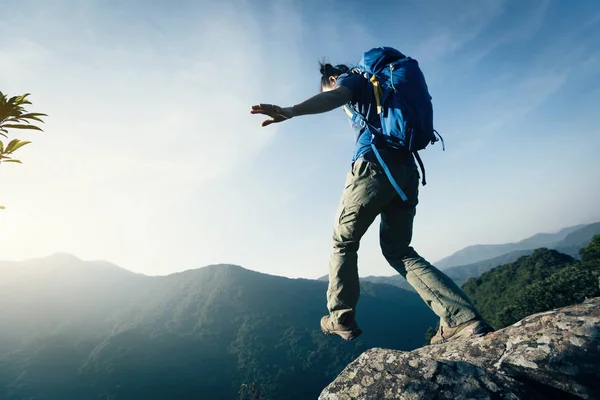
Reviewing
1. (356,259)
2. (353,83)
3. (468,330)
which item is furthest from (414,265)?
(353,83)

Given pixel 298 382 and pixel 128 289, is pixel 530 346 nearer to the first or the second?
pixel 298 382

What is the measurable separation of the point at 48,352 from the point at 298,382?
272 ft

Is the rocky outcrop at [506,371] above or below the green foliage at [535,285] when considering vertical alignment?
above

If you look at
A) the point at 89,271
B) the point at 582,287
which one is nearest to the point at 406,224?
the point at 582,287

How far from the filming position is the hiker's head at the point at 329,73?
11.0 ft

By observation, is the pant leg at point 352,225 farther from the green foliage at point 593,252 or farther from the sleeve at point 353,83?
the green foliage at point 593,252

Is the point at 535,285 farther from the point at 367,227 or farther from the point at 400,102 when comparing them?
the point at 400,102

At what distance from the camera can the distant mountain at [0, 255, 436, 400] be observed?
9575 centimetres

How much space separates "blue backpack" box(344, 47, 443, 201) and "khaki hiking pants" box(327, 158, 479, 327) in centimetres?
15

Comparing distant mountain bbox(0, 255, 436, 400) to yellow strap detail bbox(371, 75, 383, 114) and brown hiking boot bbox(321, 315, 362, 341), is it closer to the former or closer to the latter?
brown hiking boot bbox(321, 315, 362, 341)

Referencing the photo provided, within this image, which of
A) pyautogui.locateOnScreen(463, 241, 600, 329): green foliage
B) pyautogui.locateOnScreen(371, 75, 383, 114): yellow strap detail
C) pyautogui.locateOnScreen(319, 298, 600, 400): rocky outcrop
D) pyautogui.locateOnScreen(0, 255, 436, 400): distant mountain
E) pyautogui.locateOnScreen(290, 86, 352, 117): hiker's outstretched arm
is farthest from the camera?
pyautogui.locateOnScreen(0, 255, 436, 400): distant mountain

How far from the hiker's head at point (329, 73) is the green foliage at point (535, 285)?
117 feet

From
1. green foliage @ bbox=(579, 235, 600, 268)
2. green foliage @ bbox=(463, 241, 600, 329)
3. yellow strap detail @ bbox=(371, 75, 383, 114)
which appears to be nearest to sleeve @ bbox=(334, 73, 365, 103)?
yellow strap detail @ bbox=(371, 75, 383, 114)

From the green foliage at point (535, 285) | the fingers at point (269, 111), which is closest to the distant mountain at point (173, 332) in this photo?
the green foliage at point (535, 285)
